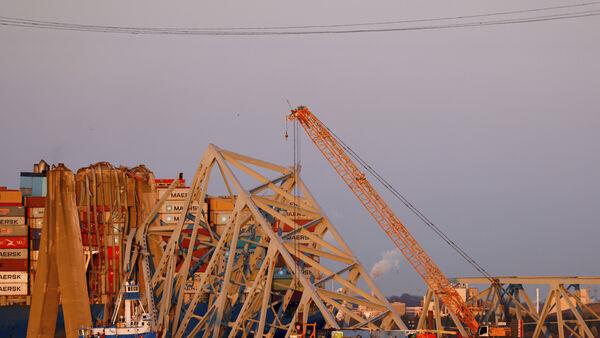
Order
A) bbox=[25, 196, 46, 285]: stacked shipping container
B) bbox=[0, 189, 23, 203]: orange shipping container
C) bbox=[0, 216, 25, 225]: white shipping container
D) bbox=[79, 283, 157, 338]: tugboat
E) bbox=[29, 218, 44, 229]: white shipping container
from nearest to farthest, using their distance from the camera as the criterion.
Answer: bbox=[79, 283, 157, 338]: tugboat
bbox=[25, 196, 46, 285]: stacked shipping container
bbox=[0, 216, 25, 225]: white shipping container
bbox=[29, 218, 44, 229]: white shipping container
bbox=[0, 189, 23, 203]: orange shipping container

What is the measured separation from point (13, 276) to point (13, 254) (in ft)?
7.79

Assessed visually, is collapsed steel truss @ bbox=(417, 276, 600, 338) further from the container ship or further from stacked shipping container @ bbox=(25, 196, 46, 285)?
stacked shipping container @ bbox=(25, 196, 46, 285)

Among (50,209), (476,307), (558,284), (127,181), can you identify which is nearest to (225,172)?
(127,181)

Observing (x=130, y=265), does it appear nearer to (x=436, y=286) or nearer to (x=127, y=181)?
(x=127, y=181)

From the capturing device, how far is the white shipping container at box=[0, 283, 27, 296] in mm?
108562

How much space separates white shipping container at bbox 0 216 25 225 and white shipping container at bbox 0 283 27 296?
8.70 metres

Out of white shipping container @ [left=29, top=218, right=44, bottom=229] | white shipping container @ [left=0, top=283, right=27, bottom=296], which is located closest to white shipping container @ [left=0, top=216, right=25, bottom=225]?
white shipping container @ [left=29, top=218, right=44, bottom=229]

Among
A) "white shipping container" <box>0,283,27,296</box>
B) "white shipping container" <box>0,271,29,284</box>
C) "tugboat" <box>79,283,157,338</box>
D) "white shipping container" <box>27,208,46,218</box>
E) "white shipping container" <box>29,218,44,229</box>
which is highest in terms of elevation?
"white shipping container" <box>27,208,46,218</box>

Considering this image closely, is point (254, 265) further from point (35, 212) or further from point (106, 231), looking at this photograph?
point (35, 212)

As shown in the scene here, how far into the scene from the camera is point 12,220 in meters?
116

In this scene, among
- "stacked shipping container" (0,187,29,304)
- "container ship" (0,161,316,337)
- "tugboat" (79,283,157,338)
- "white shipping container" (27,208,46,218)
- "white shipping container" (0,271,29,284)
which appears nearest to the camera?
"tugboat" (79,283,157,338)

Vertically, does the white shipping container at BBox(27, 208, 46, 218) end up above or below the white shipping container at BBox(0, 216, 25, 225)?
above

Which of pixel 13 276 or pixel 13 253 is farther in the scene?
pixel 13 253

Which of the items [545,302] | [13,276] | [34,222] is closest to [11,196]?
[34,222]
